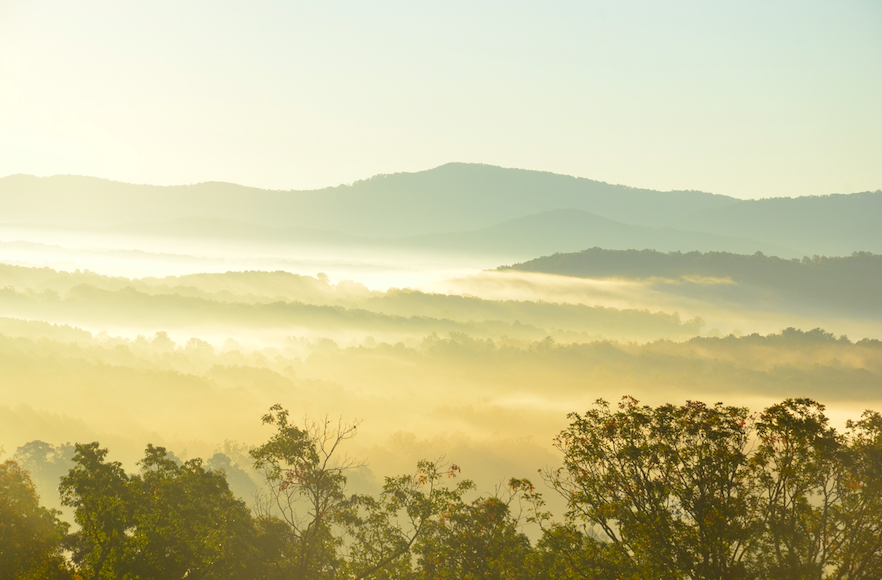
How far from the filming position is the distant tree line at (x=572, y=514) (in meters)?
18.3

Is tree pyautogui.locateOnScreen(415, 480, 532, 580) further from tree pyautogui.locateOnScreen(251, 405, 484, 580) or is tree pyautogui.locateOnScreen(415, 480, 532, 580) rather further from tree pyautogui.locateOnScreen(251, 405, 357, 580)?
tree pyautogui.locateOnScreen(251, 405, 357, 580)

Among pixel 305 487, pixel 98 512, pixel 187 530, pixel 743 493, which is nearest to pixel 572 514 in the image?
pixel 743 493

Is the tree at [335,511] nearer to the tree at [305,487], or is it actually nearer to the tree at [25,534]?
the tree at [305,487]

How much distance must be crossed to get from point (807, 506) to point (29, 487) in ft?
93.2

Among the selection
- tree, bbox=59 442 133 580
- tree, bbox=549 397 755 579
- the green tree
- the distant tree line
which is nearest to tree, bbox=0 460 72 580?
the distant tree line

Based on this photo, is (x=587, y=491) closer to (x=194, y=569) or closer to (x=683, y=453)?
(x=683, y=453)

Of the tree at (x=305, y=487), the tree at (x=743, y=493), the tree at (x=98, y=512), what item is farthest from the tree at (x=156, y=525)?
the tree at (x=743, y=493)

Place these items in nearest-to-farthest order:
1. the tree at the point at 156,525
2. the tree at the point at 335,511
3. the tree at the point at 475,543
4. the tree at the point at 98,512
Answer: the tree at the point at 98,512, the tree at the point at 156,525, the tree at the point at 475,543, the tree at the point at 335,511

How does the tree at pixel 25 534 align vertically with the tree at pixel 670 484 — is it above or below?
below

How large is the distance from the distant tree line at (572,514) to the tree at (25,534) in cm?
6

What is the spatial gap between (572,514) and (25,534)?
18822 mm

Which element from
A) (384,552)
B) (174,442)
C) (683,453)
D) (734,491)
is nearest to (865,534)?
(734,491)

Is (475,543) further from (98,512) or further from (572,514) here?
(98,512)

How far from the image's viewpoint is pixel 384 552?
25109 mm
